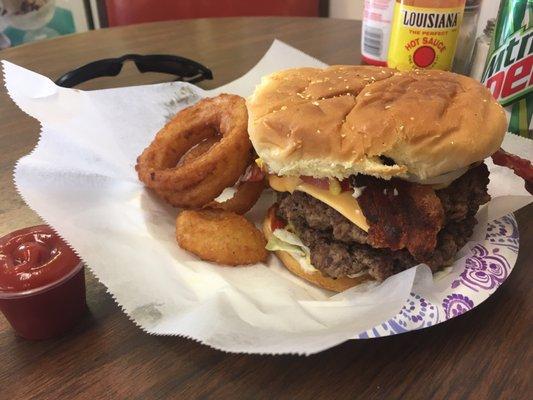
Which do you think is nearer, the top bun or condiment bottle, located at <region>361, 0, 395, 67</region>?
the top bun

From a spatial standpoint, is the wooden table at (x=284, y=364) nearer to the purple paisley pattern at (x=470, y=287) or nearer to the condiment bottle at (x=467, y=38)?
the purple paisley pattern at (x=470, y=287)

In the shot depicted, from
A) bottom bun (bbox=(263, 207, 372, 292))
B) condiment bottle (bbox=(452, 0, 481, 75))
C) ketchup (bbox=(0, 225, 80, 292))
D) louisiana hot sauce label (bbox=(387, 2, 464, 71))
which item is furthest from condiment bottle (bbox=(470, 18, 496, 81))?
ketchup (bbox=(0, 225, 80, 292))

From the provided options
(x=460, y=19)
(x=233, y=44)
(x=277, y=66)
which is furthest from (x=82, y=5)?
(x=460, y=19)

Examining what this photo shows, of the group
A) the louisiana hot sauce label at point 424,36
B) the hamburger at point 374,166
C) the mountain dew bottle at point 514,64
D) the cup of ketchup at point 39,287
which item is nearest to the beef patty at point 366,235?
the hamburger at point 374,166

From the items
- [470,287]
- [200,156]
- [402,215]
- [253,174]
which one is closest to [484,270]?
[470,287]

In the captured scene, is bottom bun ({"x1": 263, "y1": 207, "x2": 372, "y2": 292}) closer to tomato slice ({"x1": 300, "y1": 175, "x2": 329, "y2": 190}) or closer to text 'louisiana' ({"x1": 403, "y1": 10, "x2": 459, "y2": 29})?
tomato slice ({"x1": 300, "y1": 175, "x2": 329, "y2": 190})

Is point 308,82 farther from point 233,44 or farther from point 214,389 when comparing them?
point 233,44

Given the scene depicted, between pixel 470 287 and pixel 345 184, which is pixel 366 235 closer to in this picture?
pixel 345 184
